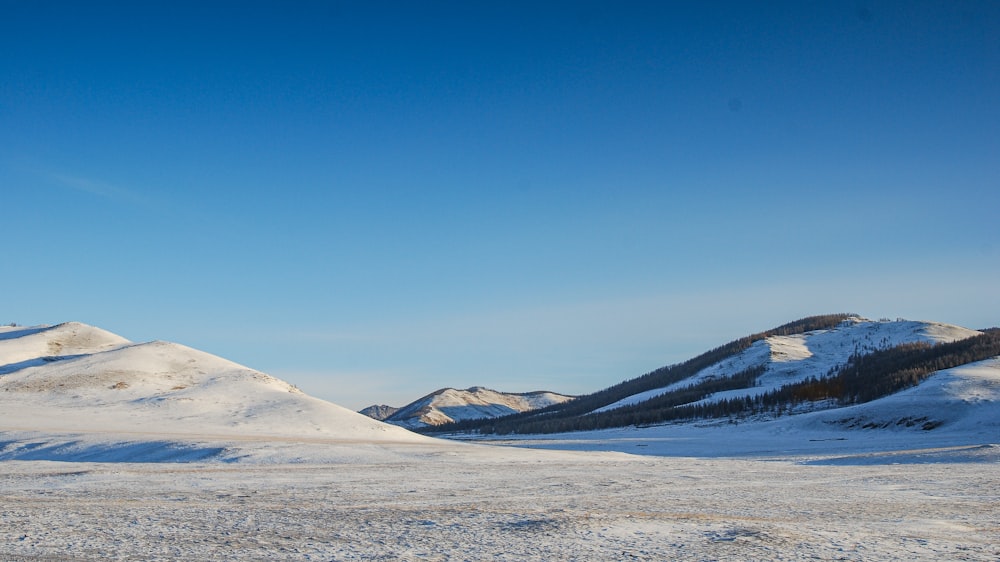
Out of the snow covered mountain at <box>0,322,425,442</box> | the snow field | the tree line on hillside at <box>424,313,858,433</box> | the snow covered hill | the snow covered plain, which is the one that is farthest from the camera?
the tree line on hillside at <box>424,313,858,433</box>

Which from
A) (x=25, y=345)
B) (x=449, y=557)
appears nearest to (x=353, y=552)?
(x=449, y=557)

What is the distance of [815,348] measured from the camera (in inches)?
5979

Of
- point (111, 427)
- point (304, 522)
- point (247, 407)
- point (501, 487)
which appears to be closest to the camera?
point (304, 522)

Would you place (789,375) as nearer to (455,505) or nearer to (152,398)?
(152,398)

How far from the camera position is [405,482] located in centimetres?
1983

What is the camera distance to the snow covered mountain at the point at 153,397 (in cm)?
4531

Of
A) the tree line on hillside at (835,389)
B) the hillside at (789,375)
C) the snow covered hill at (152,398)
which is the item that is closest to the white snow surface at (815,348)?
the hillside at (789,375)

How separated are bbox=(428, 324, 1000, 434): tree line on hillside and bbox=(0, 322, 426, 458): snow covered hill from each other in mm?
57587

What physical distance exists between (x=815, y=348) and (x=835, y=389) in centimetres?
6060

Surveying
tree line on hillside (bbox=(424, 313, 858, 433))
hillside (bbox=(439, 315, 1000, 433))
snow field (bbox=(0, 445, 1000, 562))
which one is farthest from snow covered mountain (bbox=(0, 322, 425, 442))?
tree line on hillside (bbox=(424, 313, 858, 433))

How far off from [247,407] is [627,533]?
45.2 m

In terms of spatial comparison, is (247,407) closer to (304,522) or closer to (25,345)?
(25,345)

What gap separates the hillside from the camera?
310ft

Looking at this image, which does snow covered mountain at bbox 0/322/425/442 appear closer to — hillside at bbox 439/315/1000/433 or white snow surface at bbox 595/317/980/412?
hillside at bbox 439/315/1000/433
